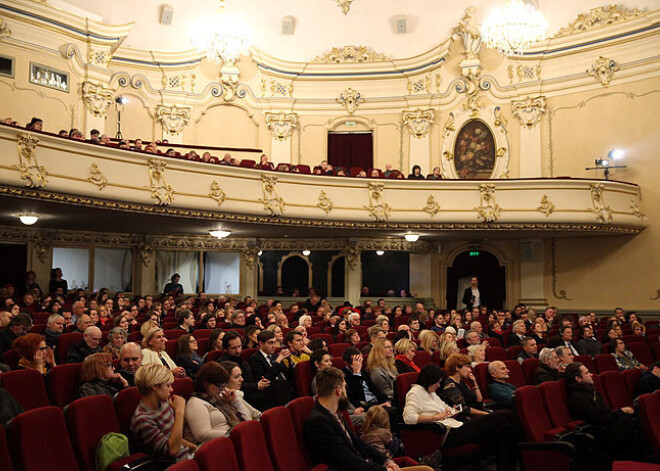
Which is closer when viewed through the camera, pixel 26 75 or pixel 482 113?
pixel 26 75

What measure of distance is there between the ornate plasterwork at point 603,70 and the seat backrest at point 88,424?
42.4 ft

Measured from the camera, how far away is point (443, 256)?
15125 mm

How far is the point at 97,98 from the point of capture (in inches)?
519

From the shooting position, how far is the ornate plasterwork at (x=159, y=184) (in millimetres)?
9492

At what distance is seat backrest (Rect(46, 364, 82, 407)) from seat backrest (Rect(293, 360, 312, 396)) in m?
1.61

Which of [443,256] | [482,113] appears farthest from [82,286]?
[482,113]

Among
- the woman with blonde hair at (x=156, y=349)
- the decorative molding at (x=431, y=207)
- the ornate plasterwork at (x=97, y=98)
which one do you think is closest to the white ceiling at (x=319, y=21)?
the ornate plasterwork at (x=97, y=98)

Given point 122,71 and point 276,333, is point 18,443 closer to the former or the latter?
point 276,333

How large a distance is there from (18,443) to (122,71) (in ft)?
42.3

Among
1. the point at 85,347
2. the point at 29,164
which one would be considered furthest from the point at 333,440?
the point at 29,164

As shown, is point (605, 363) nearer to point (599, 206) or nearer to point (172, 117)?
point (599, 206)

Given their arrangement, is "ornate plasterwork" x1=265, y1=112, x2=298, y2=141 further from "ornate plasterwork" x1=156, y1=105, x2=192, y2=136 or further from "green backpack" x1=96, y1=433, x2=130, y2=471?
"green backpack" x1=96, y1=433, x2=130, y2=471

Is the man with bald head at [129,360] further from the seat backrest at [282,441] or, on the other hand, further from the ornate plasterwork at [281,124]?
the ornate plasterwork at [281,124]

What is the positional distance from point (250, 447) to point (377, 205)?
9.06 meters
